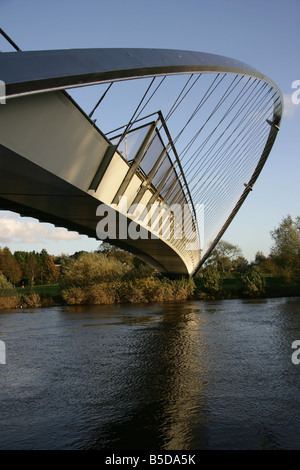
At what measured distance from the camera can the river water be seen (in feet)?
16.9

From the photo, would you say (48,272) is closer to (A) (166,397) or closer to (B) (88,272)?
(B) (88,272)

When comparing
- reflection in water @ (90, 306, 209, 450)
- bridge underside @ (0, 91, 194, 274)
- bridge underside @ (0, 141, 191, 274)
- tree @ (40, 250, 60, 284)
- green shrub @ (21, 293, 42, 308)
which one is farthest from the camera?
tree @ (40, 250, 60, 284)

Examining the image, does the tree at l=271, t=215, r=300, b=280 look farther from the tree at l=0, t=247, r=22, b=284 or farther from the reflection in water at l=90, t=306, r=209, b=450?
the tree at l=0, t=247, r=22, b=284

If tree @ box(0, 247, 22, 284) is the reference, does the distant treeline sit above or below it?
below

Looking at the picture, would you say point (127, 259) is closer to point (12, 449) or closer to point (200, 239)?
point (200, 239)

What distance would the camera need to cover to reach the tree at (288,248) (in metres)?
36.3

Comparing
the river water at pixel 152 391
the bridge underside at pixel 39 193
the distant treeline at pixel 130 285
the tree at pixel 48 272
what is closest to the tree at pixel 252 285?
the distant treeline at pixel 130 285

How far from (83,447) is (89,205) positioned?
17.7 feet

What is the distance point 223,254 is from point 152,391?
75007 millimetres

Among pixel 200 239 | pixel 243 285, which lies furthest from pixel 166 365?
pixel 243 285

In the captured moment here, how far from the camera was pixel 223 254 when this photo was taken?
81.1m

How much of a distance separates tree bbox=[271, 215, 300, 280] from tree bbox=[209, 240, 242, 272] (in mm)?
37128

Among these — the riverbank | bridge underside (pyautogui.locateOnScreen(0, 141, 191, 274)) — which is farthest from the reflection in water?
the riverbank

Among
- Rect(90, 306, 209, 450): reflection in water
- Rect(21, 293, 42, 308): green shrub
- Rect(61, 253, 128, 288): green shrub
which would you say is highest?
Rect(61, 253, 128, 288): green shrub
